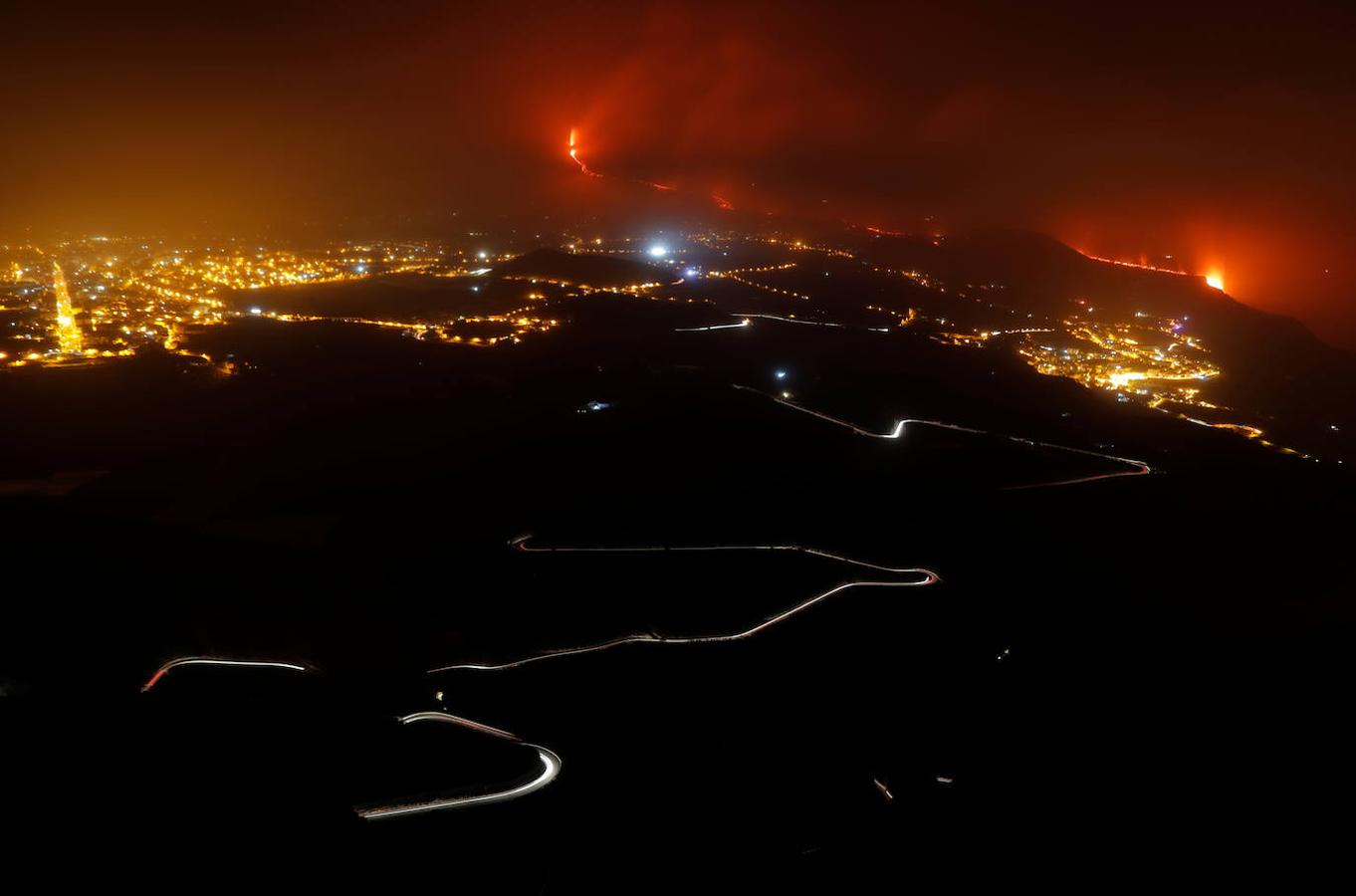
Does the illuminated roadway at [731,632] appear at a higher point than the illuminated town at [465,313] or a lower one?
lower

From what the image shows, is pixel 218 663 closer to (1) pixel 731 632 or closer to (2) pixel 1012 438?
(1) pixel 731 632

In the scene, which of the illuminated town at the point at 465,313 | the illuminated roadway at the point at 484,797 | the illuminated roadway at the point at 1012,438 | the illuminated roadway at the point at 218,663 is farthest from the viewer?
the illuminated town at the point at 465,313

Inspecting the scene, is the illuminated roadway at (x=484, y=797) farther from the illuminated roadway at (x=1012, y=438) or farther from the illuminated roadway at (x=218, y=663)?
the illuminated roadway at (x=1012, y=438)

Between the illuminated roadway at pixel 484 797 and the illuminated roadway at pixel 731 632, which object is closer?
the illuminated roadway at pixel 484 797

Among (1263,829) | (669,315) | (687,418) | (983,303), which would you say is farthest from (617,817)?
(983,303)

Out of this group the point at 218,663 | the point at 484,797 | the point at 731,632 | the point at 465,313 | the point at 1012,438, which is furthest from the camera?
the point at 465,313

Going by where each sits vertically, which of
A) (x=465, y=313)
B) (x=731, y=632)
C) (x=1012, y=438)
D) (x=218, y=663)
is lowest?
(x=218, y=663)

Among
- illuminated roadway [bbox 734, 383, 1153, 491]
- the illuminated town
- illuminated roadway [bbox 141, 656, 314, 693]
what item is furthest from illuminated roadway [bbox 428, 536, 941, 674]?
the illuminated town

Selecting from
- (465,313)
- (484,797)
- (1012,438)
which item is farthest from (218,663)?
(465,313)

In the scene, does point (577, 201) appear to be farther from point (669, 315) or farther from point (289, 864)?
point (289, 864)

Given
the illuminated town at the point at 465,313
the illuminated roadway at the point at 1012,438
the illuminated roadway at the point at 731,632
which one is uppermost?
A: the illuminated town at the point at 465,313

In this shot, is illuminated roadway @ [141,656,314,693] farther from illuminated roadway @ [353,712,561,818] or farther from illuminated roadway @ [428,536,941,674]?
illuminated roadway @ [353,712,561,818]

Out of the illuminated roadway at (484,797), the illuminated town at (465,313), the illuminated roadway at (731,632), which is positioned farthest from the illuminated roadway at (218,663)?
the illuminated town at (465,313)
